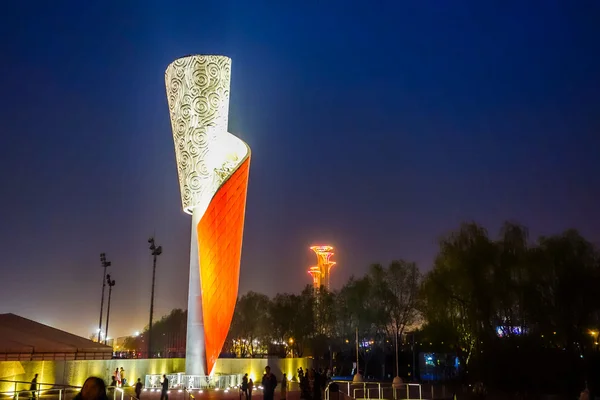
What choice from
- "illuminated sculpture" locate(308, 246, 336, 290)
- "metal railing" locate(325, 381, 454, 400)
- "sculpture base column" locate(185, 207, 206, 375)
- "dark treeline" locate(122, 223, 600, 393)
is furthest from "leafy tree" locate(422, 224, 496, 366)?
"illuminated sculpture" locate(308, 246, 336, 290)

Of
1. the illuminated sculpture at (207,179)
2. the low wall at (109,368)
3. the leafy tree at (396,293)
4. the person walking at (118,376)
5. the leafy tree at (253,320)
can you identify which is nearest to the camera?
the low wall at (109,368)

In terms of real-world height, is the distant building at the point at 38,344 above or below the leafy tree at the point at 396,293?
below

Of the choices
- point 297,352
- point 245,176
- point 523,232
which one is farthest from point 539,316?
point 297,352

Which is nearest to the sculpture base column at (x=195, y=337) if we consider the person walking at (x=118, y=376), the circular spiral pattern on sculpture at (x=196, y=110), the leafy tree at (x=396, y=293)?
the person walking at (x=118, y=376)

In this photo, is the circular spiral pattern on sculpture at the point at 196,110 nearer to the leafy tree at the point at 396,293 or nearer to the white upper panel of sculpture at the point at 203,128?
the white upper panel of sculpture at the point at 203,128

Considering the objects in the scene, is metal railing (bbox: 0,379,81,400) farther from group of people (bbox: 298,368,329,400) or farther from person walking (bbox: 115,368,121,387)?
group of people (bbox: 298,368,329,400)

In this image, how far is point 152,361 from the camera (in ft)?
80.1

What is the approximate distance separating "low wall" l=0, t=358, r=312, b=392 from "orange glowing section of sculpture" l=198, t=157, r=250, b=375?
3023 mm

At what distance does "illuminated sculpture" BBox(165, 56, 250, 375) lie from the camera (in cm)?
2279

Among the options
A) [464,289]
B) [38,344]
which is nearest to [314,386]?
[464,289]

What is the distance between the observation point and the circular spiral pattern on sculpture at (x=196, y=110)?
2388cm

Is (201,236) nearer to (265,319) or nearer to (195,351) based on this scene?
(195,351)

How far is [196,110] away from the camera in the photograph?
23891mm

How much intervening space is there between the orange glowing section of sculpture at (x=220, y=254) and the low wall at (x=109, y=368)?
302cm
